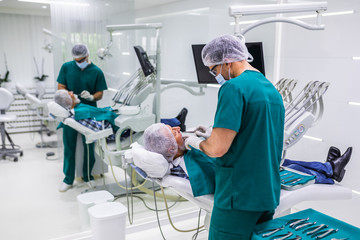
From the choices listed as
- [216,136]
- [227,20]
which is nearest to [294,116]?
[216,136]

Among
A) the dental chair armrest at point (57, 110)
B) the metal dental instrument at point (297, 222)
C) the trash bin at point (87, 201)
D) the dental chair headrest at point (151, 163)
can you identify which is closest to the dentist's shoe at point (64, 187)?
the trash bin at point (87, 201)

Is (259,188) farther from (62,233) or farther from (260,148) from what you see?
(62,233)

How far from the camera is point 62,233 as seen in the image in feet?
8.49

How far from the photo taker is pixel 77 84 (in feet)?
10.9

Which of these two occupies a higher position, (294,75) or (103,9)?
(103,9)

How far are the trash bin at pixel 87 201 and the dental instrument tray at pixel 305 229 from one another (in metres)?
1.36

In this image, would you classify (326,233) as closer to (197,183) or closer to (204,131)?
(197,183)

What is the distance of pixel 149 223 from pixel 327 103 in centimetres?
177

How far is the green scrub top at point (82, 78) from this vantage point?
3238mm

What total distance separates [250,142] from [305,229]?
49cm

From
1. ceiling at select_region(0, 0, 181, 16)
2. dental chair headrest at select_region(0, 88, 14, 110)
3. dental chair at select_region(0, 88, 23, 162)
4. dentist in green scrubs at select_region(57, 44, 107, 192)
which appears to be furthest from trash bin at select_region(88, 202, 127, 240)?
dental chair headrest at select_region(0, 88, 14, 110)

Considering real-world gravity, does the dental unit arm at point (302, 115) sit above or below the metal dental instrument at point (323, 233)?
above

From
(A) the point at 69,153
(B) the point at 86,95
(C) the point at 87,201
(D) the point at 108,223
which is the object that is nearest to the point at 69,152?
Result: (A) the point at 69,153

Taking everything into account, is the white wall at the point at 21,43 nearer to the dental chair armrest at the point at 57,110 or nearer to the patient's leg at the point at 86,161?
the patient's leg at the point at 86,161
